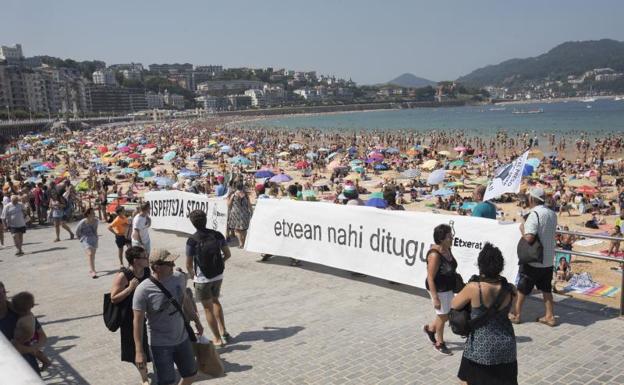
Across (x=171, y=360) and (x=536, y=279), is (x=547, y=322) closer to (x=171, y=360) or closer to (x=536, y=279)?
(x=536, y=279)

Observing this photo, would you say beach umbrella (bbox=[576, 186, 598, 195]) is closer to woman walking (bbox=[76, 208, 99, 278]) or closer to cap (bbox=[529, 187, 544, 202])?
cap (bbox=[529, 187, 544, 202])

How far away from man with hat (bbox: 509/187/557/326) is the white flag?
1.96 ft

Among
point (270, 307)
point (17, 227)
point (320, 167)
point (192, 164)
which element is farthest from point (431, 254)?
point (192, 164)

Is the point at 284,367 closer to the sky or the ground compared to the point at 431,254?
closer to the ground

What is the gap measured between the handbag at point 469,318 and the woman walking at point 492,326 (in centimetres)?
1

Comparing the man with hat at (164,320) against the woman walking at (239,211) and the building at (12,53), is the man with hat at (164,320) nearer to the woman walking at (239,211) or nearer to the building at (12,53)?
the woman walking at (239,211)

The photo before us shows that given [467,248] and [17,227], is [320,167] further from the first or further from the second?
[467,248]

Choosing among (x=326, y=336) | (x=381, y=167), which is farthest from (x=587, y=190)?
(x=326, y=336)

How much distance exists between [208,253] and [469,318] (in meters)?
2.91

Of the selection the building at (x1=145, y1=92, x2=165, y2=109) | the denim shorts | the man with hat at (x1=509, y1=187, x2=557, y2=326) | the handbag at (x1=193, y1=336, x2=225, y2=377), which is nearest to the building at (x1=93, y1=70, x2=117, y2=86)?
the building at (x1=145, y1=92, x2=165, y2=109)

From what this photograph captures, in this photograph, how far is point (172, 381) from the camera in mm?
3930

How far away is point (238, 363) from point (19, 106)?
15203cm

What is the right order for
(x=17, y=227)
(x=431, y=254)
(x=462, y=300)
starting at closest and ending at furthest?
(x=462, y=300), (x=431, y=254), (x=17, y=227)

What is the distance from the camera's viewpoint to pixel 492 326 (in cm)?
323
